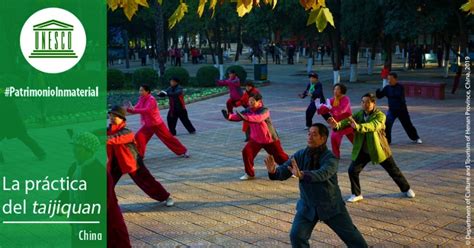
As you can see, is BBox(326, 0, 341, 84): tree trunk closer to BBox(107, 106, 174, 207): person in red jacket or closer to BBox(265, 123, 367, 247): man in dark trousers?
BBox(107, 106, 174, 207): person in red jacket

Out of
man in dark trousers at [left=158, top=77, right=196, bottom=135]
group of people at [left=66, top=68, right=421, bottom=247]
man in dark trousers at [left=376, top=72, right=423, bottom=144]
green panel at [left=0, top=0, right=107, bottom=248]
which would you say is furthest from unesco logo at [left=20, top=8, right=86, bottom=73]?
man in dark trousers at [left=376, top=72, right=423, bottom=144]

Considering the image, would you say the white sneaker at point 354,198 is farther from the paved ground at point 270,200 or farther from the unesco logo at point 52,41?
the unesco logo at point 52,41

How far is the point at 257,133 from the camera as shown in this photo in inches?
347

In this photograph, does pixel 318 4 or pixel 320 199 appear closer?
pixel 318 4

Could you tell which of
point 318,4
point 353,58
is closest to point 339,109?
point 318,4

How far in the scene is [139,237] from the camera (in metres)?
6.48

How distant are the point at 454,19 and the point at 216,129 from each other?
43.8 feet

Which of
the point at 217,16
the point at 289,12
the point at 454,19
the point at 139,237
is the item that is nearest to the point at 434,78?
the point at 454,19

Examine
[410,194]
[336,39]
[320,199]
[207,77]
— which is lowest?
[410,194]

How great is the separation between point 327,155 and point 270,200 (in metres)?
3.02

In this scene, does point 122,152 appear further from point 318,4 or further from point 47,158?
point 47,158

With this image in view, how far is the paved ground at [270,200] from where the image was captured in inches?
250

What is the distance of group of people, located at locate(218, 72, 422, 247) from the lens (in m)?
4.93

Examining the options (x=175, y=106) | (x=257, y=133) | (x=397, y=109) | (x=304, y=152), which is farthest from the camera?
(x=175, y=106)
